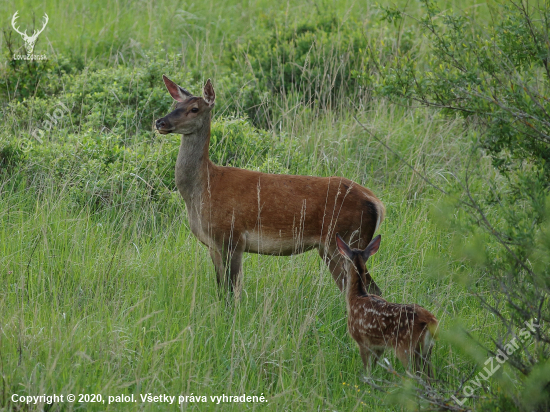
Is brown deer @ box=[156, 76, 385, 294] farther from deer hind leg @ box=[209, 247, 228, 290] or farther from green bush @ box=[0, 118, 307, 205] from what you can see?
green bush @ box=[0, 118, 307, 205]

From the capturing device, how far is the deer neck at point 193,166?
5.43 m

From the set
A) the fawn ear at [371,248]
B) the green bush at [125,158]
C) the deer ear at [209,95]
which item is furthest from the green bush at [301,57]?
the fawn ear at [371,248]

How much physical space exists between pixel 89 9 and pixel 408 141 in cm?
558

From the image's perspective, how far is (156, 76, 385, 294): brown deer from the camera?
17.3 feet

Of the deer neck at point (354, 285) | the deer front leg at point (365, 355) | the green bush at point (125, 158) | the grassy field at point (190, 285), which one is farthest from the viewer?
the green bush at point (125, 158)

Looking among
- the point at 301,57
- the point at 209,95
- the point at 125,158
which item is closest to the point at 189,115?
the point at 209,95

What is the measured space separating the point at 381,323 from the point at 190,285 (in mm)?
1606

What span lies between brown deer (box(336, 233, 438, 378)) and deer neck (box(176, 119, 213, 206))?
4.21 ft

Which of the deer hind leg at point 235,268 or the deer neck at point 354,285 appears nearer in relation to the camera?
the deer neck at point 354,285

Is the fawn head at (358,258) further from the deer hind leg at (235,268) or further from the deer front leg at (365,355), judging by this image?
the deer hind leg at (235,268)

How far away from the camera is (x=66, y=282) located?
5.19 metres

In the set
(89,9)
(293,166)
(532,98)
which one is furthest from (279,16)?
(532,98)

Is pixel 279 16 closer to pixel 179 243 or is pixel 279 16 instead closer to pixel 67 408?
pixel 179 243

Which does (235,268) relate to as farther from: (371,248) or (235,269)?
(371,248)
